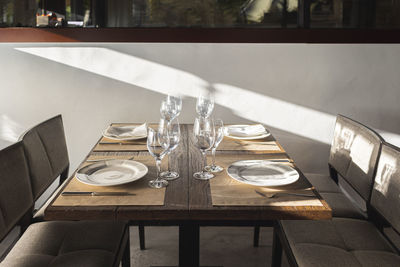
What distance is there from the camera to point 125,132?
2174mm

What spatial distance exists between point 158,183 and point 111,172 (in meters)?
0.22

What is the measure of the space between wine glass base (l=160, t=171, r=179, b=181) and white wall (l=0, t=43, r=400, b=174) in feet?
3.89

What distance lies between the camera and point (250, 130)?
2205 mm

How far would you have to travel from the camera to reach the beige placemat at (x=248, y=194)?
1281 mm

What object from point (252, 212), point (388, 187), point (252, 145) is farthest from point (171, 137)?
point (388, 187)

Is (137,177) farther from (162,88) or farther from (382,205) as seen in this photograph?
(162,88)

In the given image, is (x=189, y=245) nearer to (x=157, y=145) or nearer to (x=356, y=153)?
(x=157, y=145)

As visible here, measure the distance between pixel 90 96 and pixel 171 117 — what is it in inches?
29.1

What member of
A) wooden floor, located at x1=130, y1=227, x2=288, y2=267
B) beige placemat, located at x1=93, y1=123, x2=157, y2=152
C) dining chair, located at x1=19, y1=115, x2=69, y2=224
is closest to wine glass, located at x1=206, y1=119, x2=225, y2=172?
beige placemat, located at x1=93, y1=123, x2=157, y2=152

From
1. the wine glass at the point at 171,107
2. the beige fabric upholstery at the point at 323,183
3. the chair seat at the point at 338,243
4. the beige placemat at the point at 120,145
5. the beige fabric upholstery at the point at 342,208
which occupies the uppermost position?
the wine glass at the point at 171,107

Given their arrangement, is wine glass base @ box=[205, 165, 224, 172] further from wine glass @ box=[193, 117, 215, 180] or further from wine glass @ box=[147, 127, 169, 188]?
wine glass @ box=[147, 127, 169, 188]

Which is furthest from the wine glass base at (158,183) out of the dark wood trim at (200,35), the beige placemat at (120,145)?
the dark wood trim at (200,35)

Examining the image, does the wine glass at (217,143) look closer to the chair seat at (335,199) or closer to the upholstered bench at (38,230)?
the upholstered bench at (38,230)

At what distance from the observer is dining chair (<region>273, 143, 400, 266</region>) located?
151 cm
